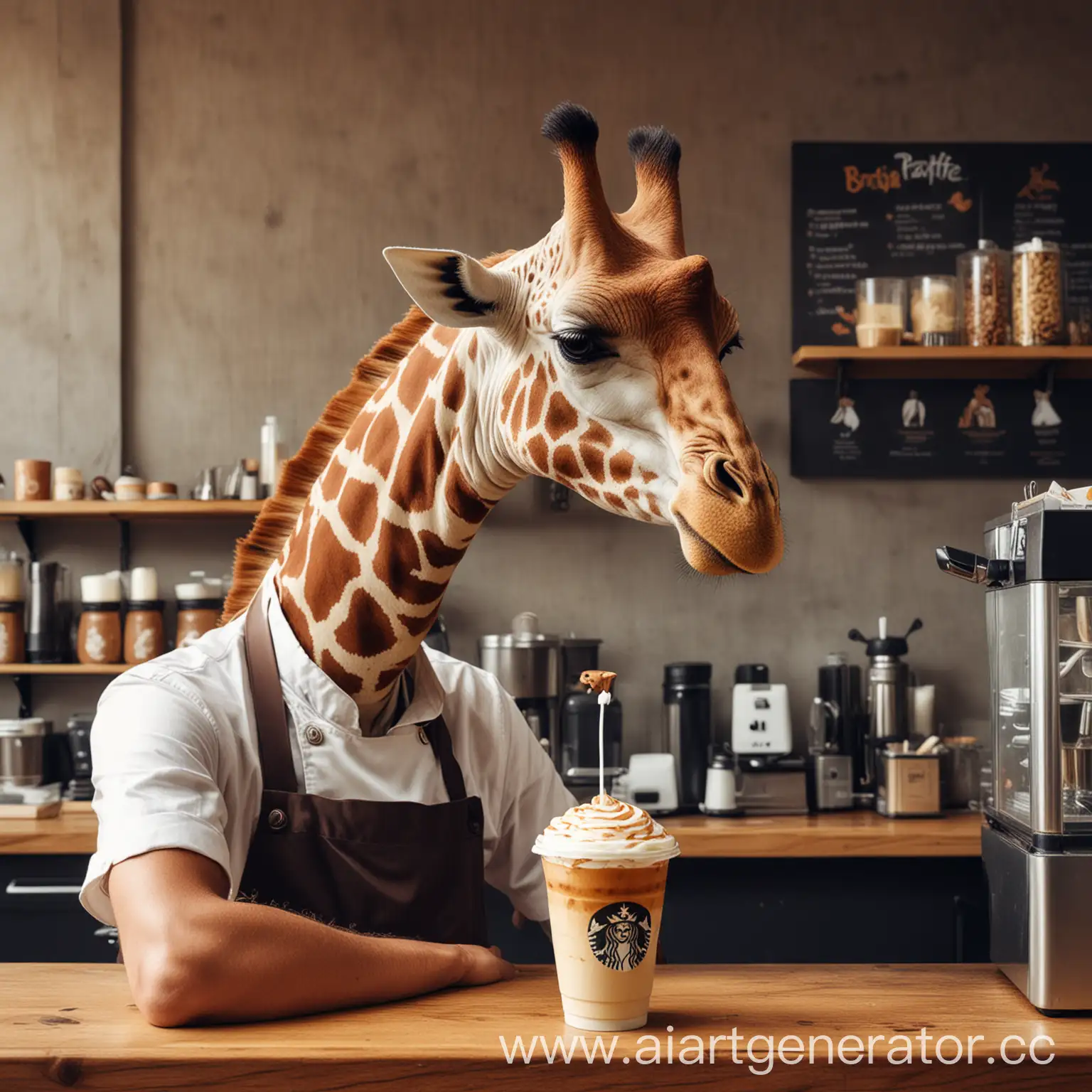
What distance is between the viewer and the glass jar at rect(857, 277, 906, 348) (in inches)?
129

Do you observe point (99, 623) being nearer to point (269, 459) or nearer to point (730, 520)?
point (269, 459)

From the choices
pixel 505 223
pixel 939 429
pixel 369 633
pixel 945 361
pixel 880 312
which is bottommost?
pixel 369 633

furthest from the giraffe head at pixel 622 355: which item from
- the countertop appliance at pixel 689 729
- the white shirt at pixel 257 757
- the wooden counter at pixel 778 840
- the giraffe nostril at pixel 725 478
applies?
the countertop appliance at pixel 689 729

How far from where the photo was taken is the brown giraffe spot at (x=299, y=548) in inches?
52.1

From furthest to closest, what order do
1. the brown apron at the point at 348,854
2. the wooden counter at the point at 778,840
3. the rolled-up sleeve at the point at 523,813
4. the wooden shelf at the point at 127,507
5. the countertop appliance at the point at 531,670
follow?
1. the wooden shelf at the point at 127,507
2. the countertop appliance at the point at 531,670
3. the wooden counter at the point at 778,840
4. the rolled-up sleeve at the point at 523,813
5. the brown apron at the point at 348,854

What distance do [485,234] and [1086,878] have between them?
273cm

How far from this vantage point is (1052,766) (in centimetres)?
117

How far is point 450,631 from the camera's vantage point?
11.5 ft

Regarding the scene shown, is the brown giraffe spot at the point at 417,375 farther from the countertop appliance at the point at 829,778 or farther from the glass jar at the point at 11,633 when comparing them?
the glass jar at the point at 11,633

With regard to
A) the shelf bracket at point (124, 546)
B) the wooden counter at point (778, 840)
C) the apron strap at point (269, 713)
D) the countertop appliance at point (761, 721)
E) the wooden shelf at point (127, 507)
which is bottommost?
the wooden counter at point (778, 840)

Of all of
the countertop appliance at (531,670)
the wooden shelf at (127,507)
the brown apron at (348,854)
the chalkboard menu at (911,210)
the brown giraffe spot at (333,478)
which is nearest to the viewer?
the brown apron at (348,854)

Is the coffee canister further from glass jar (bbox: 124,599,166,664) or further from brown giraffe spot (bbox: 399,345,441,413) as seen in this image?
brown giraffe spot (bbox: 399,345,441,413)

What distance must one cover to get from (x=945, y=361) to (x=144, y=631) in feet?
7.53

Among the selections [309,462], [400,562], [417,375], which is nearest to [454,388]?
[417,375]
